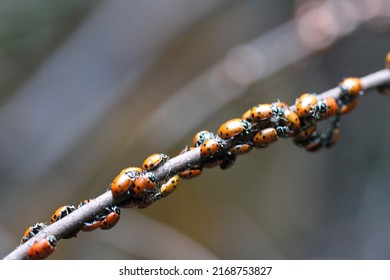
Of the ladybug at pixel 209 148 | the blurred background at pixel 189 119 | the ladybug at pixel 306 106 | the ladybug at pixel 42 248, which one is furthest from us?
the blurred background at pixel 189 119

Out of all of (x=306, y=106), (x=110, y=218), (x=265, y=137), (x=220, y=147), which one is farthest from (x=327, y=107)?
(x=110, y=218)

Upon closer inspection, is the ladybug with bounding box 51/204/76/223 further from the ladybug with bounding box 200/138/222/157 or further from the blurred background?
the blurred background

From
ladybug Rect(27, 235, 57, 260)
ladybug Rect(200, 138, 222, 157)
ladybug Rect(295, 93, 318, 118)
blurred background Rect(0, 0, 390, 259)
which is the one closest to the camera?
ladybug Rect(27, 235, 57, 260)

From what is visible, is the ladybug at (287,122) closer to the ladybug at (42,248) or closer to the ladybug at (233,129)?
the ladybug at (233,129)

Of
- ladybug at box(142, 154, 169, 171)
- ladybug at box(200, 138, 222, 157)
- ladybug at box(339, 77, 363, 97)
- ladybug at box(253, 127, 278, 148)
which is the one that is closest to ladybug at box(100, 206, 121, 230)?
ladybug at box(142, 154, 169, 171)

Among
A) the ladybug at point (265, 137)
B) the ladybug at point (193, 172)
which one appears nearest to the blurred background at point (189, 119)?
the ladybug at point (265, 137)

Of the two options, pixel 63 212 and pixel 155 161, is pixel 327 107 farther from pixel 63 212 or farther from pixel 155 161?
pixel 63 212
